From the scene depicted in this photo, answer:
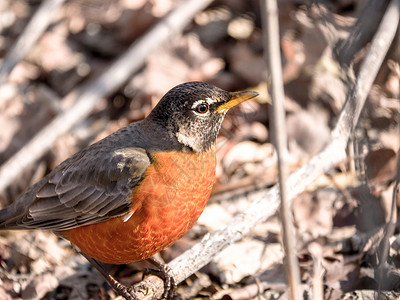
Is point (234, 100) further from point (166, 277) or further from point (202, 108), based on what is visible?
point (166, 277)

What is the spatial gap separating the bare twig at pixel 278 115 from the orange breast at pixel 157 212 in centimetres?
105

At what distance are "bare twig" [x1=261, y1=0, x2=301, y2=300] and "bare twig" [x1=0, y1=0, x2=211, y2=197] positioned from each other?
106 inches

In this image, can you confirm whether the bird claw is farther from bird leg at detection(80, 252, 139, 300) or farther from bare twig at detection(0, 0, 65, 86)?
bare twig at detection(0, 0, 65, 86)

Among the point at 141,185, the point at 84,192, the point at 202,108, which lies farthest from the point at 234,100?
the point at 84,192

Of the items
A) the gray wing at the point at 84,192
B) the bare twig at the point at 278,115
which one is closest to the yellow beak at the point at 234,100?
the gray wing at the point at 84,192

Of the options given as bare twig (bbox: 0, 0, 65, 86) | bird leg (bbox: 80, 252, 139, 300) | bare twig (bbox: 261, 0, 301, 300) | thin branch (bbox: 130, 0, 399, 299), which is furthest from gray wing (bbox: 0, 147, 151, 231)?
bare twig (bbox: 0, 0, 65, 86)

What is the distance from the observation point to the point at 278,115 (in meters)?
2.29

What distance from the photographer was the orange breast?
326cm

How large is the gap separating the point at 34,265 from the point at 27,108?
7.32 ft

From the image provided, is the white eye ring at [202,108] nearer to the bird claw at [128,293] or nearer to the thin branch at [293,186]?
the thin branch at [293,186]

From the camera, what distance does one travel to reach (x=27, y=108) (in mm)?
5863

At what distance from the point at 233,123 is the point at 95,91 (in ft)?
4.75

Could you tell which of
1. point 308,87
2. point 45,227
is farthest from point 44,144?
point 308,87

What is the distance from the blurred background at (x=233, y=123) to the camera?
375 cm
